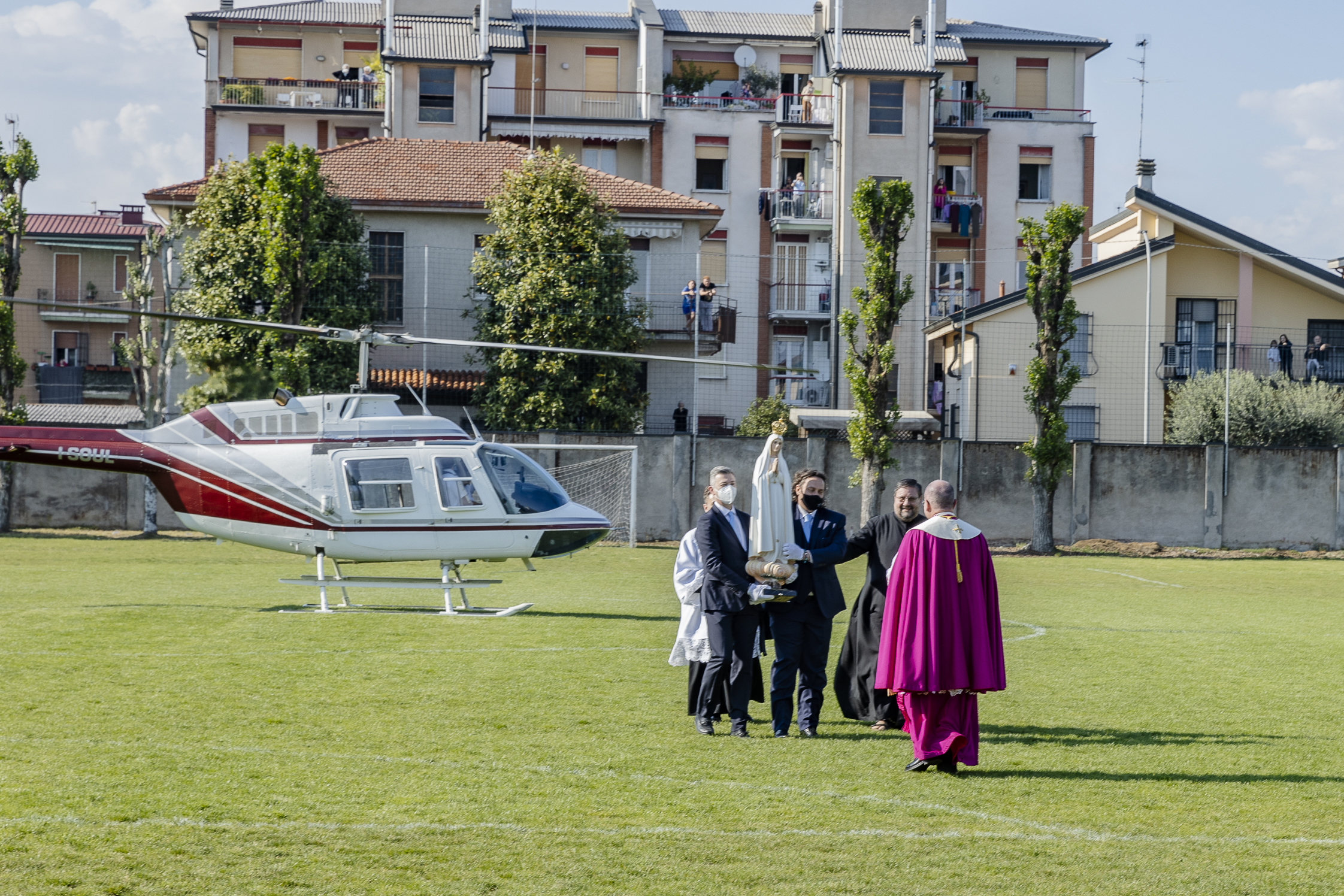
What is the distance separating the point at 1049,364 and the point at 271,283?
17907mm

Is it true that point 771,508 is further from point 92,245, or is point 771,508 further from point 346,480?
point 92,245

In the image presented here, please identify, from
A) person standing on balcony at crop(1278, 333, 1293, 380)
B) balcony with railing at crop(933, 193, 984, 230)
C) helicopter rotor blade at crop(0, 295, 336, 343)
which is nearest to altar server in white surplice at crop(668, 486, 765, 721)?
helicopter rotor blade at crop(0, 295, 336, 343)

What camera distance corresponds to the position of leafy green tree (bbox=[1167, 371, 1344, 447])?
3231 cm

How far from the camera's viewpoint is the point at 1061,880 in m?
5.73

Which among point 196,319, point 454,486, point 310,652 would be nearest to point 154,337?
point 454,486

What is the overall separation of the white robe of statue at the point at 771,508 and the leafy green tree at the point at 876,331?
804 inches

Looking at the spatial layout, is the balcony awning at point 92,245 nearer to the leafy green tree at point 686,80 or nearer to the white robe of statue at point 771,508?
the leafy green tree at point 686,80

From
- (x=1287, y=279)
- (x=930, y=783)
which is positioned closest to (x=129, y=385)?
(x=1287, y=279)

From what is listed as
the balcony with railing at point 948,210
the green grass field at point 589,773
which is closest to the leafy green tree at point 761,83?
the balcony with railing at point 948,210

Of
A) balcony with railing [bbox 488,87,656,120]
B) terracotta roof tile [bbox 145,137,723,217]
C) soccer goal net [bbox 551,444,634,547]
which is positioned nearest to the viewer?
soccer goal net [bbox 551,444,634,547]

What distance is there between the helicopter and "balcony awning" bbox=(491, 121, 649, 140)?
30384mm

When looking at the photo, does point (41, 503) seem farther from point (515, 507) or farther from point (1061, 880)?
point (1061, 880)

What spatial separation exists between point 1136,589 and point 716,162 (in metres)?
29.1

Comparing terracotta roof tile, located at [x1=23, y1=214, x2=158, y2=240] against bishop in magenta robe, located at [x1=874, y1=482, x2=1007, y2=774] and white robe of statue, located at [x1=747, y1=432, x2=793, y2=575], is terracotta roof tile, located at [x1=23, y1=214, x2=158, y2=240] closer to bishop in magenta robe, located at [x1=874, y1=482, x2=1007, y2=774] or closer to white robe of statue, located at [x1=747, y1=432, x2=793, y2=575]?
white robe of statue, located at [x1=747, y1=432, x2=793, y2=575]
